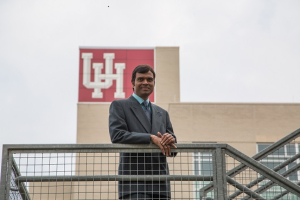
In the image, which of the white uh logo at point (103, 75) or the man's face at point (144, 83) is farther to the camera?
the white uh logo at point (103, 75)

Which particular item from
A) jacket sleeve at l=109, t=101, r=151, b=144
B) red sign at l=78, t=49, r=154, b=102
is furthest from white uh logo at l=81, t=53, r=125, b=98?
jacket sleeve at l=109, t=101, r=151, b=144

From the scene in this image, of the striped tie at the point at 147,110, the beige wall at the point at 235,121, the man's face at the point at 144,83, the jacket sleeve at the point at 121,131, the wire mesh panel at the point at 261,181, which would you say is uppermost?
the beige wall at the point at 235,121

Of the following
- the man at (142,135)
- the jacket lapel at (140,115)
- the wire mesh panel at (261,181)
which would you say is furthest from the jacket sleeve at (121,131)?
the wire mesh panel at (261,181)

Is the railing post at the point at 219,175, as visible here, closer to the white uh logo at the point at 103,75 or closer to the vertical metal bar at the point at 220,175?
the vertical metal bar at the point at 220,175

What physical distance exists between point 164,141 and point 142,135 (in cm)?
22

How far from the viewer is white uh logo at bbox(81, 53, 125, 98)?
37.0m

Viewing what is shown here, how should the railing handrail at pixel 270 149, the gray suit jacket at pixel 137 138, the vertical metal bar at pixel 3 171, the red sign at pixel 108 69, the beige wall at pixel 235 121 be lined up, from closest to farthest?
the vertical metal bar at pixel 3 171 < the gray suit jacket at pixel 137 138 < the railing handrail at pixel 270 149 < the beige wall at pixel 235 121 < the red sign at pixel 108 69

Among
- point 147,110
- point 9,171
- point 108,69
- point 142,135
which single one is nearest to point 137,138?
point 142,135

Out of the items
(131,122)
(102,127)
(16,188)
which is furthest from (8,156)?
(102,127)

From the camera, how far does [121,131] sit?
5359 millimetres

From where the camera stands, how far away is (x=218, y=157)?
5312mm

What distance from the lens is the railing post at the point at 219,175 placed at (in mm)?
5254

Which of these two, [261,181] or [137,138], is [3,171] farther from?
[261,181]

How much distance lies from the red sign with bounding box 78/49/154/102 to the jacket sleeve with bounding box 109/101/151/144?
31.2m
